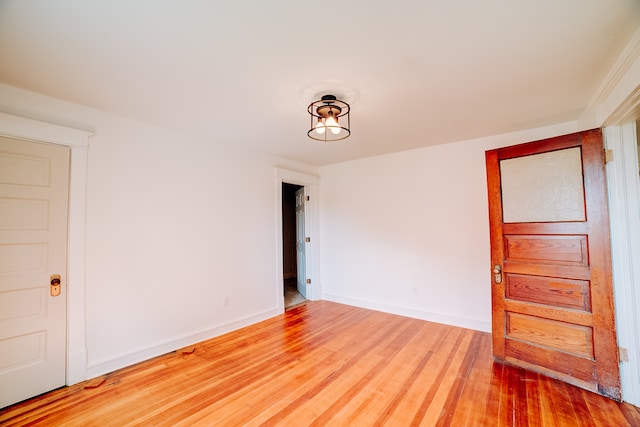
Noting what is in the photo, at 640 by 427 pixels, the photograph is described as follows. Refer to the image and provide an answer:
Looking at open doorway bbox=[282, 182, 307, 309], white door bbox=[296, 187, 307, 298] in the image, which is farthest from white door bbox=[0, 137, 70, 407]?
white door bbox=[296, 187, 307, 298]

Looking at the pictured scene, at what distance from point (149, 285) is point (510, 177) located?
12.7ft

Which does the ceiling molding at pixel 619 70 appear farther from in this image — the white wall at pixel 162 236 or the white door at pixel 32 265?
the white door at pixel 32 265

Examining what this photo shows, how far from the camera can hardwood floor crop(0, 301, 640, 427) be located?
1903mm

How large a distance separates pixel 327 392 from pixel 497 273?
6.51 ft

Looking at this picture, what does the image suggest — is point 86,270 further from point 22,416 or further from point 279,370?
Result: point 279,370

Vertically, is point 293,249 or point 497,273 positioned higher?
point 497,273

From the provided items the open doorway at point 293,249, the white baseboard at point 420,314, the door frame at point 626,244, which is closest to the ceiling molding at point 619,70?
the door frame at point 626,244

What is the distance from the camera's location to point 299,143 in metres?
3.66

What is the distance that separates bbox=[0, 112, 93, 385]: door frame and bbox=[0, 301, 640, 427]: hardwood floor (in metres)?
0.23

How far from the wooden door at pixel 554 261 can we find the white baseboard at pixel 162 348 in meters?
2.99

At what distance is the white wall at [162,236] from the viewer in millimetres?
2506

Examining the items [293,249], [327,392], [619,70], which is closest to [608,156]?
[619,70]

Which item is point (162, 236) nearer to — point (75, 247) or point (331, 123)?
point (75, 247)

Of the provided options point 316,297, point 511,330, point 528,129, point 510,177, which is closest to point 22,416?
point 316,297
